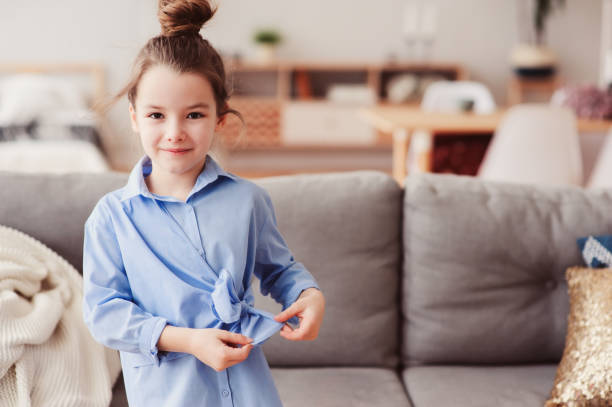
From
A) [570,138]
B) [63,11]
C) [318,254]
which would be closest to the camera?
[318,254]

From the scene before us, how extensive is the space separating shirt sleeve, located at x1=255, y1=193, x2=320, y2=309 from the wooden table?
2110mm

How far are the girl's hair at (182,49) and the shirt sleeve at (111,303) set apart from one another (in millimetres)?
221

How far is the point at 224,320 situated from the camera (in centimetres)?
96

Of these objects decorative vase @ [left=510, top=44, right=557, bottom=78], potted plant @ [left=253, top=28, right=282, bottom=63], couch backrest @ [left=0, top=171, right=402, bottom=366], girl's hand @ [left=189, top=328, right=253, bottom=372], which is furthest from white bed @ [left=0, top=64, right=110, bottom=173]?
decorative vase @ [left=510, top=44, right=557, bottom=78]

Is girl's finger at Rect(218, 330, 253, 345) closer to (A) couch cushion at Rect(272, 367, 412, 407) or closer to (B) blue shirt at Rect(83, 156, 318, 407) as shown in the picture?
(B) blue shirt at Rect(83, 156, 318, 407)

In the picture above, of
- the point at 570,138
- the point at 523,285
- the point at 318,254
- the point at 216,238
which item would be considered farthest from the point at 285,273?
the point at 570,138

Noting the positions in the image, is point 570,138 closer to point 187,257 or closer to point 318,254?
point 318,254

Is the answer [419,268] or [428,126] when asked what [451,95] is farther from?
[419,268]

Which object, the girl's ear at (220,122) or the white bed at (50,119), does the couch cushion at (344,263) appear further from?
the white bed at (50,119)

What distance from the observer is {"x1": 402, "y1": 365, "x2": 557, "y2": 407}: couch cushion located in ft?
4.50

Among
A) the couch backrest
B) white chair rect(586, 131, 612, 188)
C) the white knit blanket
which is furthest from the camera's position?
white chair rect(586, 131, 612, 188)

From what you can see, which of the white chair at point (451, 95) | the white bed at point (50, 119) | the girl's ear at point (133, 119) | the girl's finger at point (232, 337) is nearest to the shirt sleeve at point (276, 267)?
the girl's finger at point (232, 337)

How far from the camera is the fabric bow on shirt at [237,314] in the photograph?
0.96 metres

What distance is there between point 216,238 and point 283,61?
197 inches
